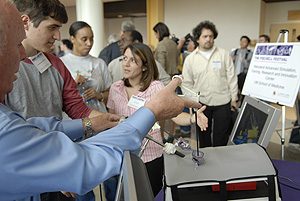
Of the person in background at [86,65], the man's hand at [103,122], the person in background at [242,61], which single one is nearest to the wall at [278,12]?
the person in background at [242,61]

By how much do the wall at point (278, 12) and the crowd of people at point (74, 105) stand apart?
7493 mm

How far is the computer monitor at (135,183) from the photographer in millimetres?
454

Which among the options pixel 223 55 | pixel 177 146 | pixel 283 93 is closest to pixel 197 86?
pixel 223 55

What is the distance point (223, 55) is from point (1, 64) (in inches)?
113

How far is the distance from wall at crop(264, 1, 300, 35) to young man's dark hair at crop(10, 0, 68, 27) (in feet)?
31.9

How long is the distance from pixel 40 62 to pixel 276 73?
187 cm

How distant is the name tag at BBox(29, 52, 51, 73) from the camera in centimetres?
129

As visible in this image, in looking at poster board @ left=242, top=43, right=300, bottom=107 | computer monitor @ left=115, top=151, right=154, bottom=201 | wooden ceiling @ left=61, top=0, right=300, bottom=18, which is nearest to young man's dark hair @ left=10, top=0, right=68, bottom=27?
computer monitor @ left=115, top=151, right=154, bottom=201

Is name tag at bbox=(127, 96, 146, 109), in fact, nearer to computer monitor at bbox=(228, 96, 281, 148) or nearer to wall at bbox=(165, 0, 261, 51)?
computer monitor at bbox=(228, 96, 281, 148)

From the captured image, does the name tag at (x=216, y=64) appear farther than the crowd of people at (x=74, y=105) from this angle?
Yes

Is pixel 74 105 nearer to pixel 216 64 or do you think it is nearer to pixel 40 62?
pixel 40 62

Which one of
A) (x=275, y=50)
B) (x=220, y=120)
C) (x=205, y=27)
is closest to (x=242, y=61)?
(x=205, y=27)

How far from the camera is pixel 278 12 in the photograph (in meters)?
9.48

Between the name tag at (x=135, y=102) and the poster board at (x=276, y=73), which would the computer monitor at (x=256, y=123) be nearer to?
the poster board at (x=276, y=73)
